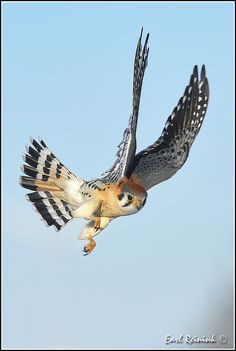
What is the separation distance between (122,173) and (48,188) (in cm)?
106

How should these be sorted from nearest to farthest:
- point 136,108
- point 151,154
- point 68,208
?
1. point 136,108
2. point 68,208
3. point 151,154

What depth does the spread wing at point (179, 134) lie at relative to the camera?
9.97m

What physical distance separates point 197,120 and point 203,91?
0.39 m

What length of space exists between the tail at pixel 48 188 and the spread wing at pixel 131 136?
2.17ft

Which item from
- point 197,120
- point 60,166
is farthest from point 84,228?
point 197,120

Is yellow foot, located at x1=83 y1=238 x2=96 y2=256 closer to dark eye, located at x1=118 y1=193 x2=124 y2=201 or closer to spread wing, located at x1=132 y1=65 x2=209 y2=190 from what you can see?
dark eye, located at x1=118 y1=193 x2=124 y2=201

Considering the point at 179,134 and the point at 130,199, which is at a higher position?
the point at 179,134

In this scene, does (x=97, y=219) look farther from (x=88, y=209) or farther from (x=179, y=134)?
(x=179, y=134)

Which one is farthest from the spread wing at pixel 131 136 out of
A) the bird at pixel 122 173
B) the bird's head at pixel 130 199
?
the bird's head at pixel 130 199

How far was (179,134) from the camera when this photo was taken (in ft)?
34.0

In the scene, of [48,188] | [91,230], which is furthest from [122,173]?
[48,188]

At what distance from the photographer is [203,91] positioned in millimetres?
10336

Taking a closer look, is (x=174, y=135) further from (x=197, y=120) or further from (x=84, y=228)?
(x=84, y=228)

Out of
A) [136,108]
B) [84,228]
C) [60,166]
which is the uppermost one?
[136,108]
